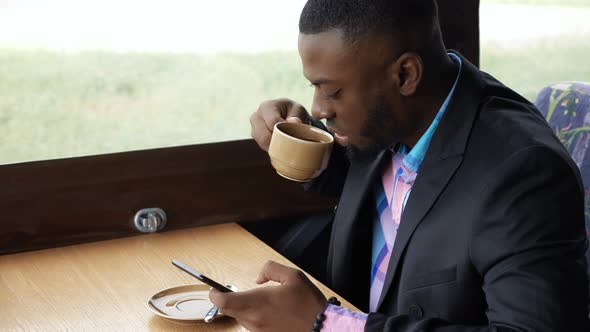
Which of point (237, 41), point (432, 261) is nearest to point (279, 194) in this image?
point (237, 41)

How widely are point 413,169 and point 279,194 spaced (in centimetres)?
65

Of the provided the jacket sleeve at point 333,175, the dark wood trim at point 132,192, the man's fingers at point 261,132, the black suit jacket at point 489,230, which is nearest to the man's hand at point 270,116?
the man's fingers at point 261,132

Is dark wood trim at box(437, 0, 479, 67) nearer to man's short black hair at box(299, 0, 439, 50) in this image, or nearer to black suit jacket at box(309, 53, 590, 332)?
black suit jacket at box(309, 53, 590, 332)

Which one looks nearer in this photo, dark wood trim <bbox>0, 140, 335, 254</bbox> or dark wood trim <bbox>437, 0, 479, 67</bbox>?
dark wood trim <bbox>0, 140, 335, 254</bbox>

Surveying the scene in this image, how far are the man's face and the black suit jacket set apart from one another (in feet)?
0.38

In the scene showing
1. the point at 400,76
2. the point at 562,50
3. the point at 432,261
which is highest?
the point at 400,76

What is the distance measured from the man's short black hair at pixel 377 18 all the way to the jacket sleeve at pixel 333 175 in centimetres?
57

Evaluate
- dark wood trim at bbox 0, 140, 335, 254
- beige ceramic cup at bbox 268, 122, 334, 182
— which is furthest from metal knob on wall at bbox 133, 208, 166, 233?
beige ceramic cup at bbox 268, 122, 334, 182

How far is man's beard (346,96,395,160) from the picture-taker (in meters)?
1.49

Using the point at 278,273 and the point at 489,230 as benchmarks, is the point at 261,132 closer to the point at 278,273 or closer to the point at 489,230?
the point at 278,273

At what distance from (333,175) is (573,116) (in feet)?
2.14

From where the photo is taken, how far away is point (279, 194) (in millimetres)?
2182

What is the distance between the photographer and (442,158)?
147cm

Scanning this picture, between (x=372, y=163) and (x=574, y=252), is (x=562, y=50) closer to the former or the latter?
(x=372, y=163)
